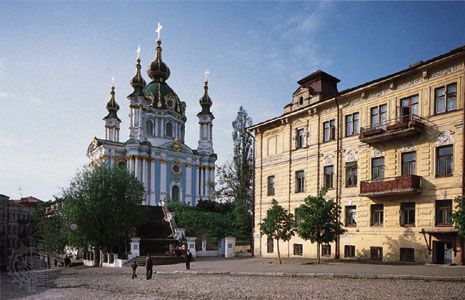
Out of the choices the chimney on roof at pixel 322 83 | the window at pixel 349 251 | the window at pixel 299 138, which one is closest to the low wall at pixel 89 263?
the window at pixel 299 138

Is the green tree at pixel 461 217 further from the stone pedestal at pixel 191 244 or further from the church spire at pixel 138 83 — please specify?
the church spire at pixel 138 83

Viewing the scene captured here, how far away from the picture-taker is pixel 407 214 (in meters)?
25.0

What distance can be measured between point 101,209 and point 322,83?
20.1 metres

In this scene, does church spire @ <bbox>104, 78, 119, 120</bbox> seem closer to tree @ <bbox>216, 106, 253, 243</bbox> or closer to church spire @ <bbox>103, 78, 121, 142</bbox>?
church spire @ <bbox>103, 78, 121, 142</bbox>

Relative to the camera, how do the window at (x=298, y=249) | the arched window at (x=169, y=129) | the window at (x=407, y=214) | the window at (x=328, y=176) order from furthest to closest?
the arched window at (x=169, y=129), the window at (x=298, y=249), the window at (x=328, y=176), the window at (x=407, y=214)

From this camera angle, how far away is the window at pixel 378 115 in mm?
26688

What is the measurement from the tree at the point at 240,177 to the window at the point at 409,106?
20.4m

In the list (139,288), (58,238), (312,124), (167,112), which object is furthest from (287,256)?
(167,112)

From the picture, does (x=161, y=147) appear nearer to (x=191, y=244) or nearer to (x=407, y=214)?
(x=191, y=244)

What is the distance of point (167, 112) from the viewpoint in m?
67.9

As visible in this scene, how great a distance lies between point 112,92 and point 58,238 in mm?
44913

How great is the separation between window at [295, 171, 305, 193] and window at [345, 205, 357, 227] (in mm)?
4478

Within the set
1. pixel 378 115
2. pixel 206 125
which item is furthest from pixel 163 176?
pixel 378 115

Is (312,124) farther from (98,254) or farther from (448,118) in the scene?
(98,254)
